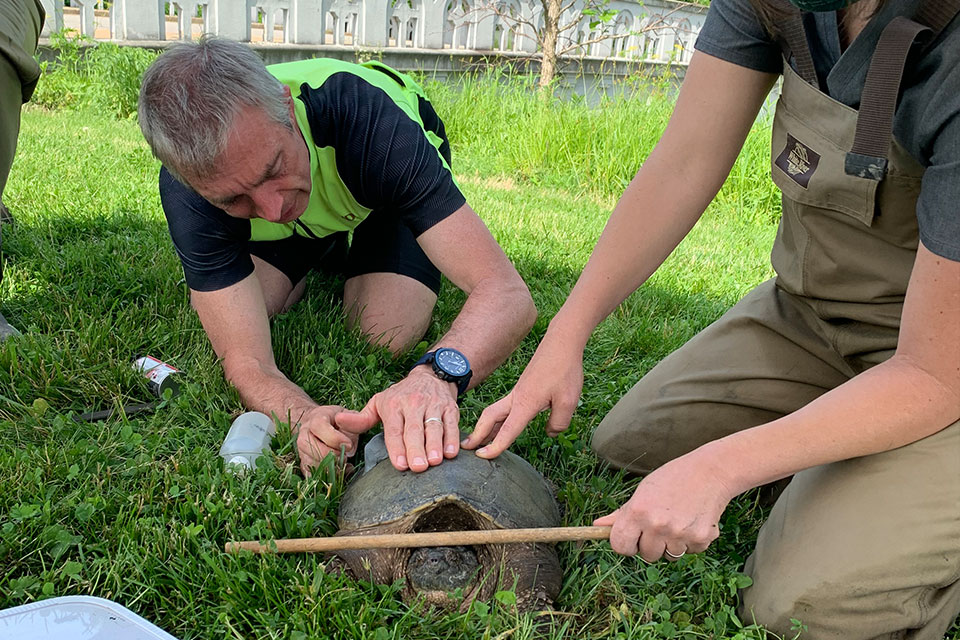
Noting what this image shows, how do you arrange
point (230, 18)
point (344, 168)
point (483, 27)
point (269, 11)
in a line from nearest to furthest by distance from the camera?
point (344, 168) < point (230, 18) < point (269, 11) < point (483, 27)

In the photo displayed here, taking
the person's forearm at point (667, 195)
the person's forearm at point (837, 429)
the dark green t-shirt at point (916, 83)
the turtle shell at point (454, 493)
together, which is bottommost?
the turtle shell at point (454, 493)

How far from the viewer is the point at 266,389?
2.69m

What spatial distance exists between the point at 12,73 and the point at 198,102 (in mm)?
1257

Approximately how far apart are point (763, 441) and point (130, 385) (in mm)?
2045

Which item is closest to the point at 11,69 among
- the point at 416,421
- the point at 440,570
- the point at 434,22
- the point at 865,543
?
the point at 416,421

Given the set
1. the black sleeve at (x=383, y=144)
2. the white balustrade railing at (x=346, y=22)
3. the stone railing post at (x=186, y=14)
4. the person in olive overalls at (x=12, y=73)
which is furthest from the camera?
the stone railing post at (x=186, y=14)

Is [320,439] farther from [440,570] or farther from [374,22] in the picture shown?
[374,22]

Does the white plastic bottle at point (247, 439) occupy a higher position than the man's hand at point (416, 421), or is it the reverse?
the man's hand at point (416, 421)

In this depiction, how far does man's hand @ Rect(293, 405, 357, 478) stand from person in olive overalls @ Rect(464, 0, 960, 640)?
0.41m

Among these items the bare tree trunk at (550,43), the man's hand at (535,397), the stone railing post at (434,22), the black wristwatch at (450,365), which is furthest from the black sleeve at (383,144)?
the stone railing post at (434,22)

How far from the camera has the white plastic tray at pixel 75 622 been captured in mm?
1695

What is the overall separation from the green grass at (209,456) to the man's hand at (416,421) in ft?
0.78

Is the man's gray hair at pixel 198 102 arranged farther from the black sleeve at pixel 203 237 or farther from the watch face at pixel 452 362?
the watch face at pixel 452 362

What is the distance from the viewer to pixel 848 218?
2.03m
